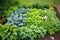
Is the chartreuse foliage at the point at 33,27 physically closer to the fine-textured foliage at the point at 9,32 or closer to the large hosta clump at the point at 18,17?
the fine-textured foliage at the point at 9,32

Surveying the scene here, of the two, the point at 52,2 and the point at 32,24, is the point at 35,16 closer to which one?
the point at 32,24

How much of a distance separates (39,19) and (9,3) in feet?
5.04

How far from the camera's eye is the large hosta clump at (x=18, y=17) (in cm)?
441

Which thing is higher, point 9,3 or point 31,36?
point 9,3

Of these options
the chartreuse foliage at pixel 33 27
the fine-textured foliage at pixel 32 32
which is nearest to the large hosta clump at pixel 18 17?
the chartreuse foliage at pixel 33 27

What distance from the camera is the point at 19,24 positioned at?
14.2ft

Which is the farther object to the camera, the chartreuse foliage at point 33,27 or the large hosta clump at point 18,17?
the large hosta clump at point 18,17

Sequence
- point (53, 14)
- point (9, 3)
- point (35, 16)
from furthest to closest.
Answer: point (9, 3) → point (53, 14) → point (35, 16)

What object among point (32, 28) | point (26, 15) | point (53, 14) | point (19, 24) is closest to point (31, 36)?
point (32, 28)

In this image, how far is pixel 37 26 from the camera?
4.31 metres

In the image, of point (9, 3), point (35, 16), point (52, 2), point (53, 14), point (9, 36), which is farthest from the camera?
point (52, 2)

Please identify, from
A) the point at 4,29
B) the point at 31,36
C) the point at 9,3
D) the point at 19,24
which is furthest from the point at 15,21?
the point at 9,3

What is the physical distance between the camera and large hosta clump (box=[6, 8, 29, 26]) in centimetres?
441

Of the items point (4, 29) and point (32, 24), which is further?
point (32, 24)
